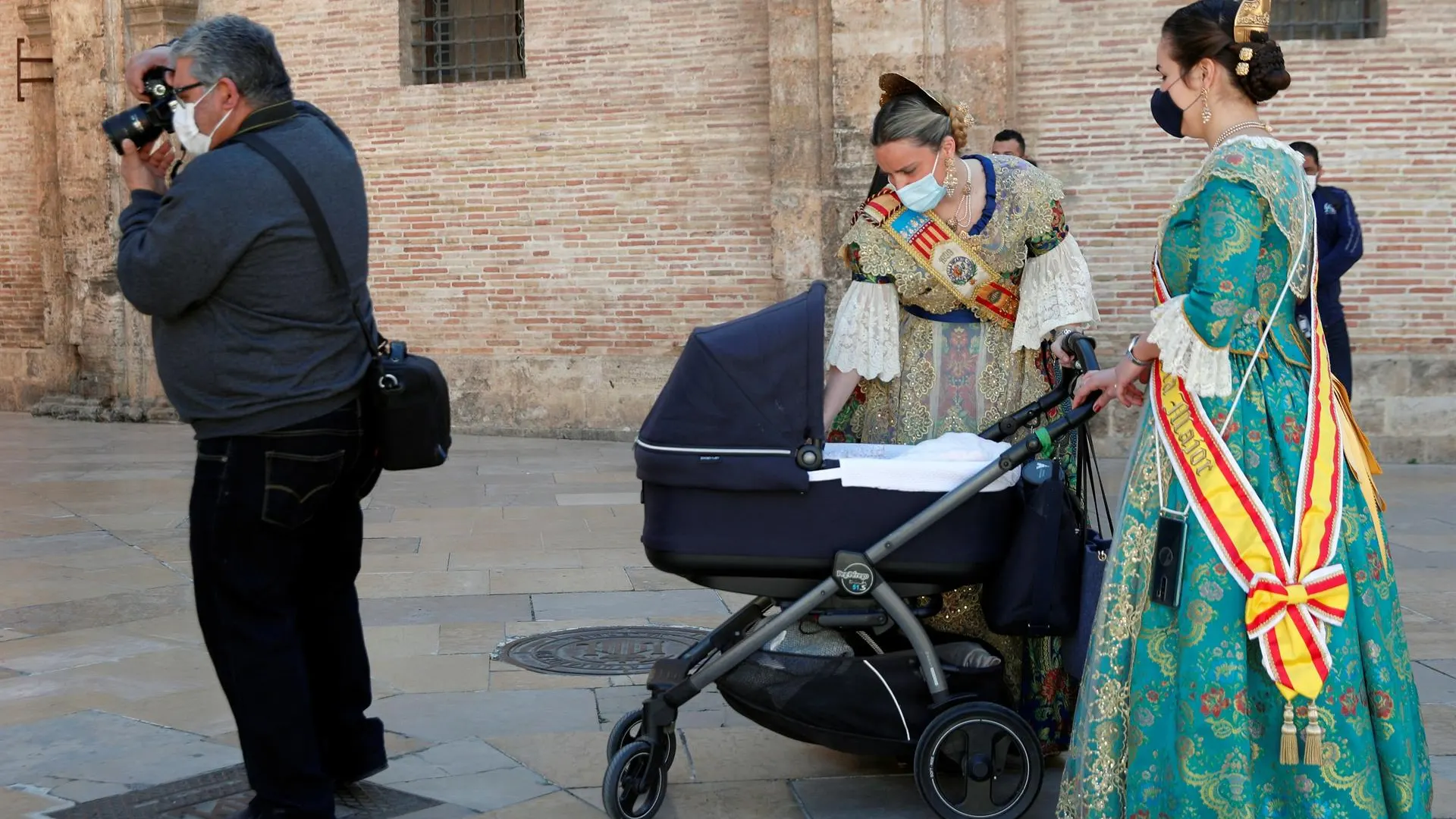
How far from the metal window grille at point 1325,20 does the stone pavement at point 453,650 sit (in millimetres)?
3241

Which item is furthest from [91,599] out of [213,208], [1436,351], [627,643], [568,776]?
[1436,351]

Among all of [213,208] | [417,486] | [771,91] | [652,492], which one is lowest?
[417,486]

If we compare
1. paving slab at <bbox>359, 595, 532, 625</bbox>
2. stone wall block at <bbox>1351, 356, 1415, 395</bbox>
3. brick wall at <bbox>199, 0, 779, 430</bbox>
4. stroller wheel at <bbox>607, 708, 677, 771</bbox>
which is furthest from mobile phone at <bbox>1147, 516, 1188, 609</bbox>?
brick wall at <bbox>199, 0, 779, 430</bbox>

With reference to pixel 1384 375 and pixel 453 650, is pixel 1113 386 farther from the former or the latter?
pixel 1384 375

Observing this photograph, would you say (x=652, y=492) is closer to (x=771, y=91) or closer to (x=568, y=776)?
(x=568, y=776)

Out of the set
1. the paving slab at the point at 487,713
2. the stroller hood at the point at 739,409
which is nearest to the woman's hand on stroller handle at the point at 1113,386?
the stroller hood at the point at 739,409

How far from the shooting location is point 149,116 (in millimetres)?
3506

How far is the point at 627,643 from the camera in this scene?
570 cm

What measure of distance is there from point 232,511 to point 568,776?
1.22 meters

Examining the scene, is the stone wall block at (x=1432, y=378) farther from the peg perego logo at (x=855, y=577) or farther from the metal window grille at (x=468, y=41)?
the peg perego logo at (x=855, y=577)

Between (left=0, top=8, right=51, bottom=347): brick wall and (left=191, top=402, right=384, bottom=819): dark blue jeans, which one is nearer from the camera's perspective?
(left=191, top=402, right=384, bottom=819): dark blue jeans

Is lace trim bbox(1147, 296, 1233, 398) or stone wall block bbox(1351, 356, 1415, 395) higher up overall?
lace trim bbox(1147, 296, 1233, 398)

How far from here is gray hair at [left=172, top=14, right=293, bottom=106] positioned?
353 cm

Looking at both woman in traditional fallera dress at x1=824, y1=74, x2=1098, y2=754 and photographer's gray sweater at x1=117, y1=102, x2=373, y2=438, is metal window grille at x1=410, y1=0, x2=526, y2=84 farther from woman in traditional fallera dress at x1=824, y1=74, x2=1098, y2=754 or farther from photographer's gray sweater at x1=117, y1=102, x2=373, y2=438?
photographer's gray sweater at x1=117, y1=102, x2=373, y2=438
